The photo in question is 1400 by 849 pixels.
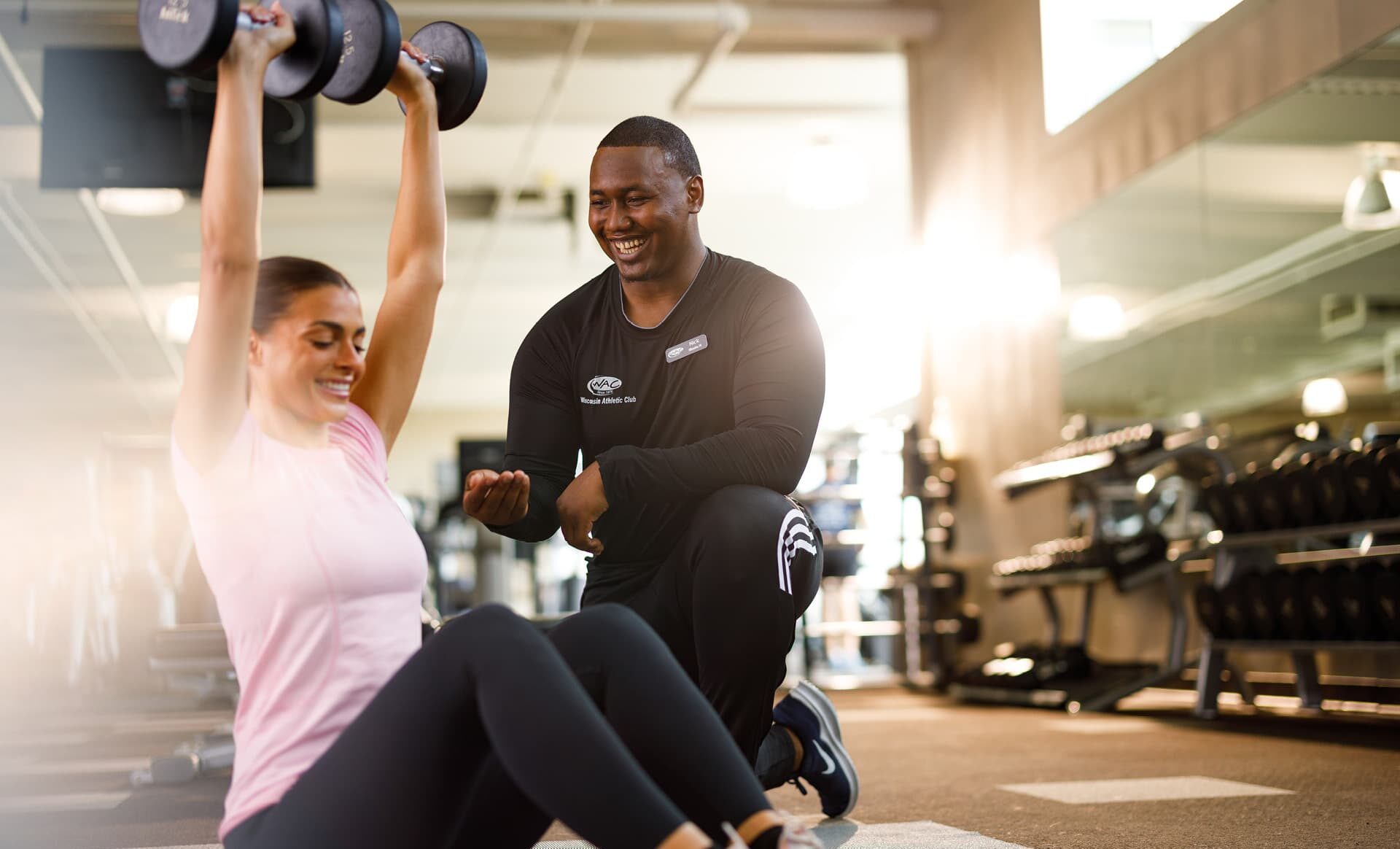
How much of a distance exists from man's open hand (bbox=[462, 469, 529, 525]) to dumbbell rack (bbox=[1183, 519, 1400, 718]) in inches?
112

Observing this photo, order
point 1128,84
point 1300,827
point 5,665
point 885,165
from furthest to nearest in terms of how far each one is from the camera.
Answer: point 885,165 → point 5,665 → point 1128,84 → point 1300,827

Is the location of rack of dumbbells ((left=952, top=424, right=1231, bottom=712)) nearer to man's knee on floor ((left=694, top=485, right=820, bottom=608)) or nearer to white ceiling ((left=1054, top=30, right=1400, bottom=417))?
white ceiling ((left=1054, top=30, right=1400, bottom=417))

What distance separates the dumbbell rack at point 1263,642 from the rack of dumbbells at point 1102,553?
167 millimetres

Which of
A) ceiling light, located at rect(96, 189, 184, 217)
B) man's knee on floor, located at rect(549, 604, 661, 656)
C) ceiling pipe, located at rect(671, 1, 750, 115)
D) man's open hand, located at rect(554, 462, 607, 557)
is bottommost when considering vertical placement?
man's knee on floor, located at rect(549, 604, 661, 656)

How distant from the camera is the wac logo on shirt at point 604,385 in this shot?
1.86 meters

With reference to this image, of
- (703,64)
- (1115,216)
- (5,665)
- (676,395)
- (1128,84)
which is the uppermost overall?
(703,64)

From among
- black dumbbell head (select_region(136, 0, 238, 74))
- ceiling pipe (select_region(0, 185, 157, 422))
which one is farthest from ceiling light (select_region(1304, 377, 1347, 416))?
ceiling pipe (select_region(0, 185, 157, 422))

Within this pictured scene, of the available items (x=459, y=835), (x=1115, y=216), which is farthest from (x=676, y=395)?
(x=1115, y=216)

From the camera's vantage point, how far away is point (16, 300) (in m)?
10.7

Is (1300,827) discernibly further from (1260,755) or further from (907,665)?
(907,665)

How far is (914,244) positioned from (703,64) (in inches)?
54.7

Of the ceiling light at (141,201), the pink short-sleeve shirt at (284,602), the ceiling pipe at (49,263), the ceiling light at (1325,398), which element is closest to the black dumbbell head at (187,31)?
the pink short-sleeve shirt at (284,602)

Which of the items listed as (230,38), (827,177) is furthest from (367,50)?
(827,177)

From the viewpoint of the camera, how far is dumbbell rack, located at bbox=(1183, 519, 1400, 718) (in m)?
3.79
